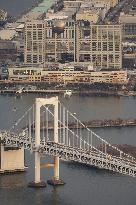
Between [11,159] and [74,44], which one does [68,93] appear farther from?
[11,159]

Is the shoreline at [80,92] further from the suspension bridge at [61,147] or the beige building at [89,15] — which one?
the beige building at [89,15]

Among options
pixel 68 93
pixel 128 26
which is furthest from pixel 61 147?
pixel 128 26

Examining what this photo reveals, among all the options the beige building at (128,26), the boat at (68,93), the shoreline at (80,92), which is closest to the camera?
the boat at (68,93)

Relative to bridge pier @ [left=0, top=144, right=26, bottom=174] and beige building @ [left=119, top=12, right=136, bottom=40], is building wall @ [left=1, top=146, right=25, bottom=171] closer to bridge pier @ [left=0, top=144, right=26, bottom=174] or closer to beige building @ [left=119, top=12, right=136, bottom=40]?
bridge pier @ [left=0, top=144, right=26, bottom=174]

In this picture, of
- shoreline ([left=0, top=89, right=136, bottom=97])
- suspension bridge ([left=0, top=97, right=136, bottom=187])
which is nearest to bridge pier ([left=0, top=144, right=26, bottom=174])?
suspension bridge ([left=0, top=97, right=136, bottom=187])

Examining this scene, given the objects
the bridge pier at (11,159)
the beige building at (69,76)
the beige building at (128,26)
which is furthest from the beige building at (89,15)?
the bridge pier at (11,159)

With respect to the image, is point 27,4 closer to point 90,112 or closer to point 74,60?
point 74,60

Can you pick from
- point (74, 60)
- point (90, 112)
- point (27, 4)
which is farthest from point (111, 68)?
point (27, 4)
